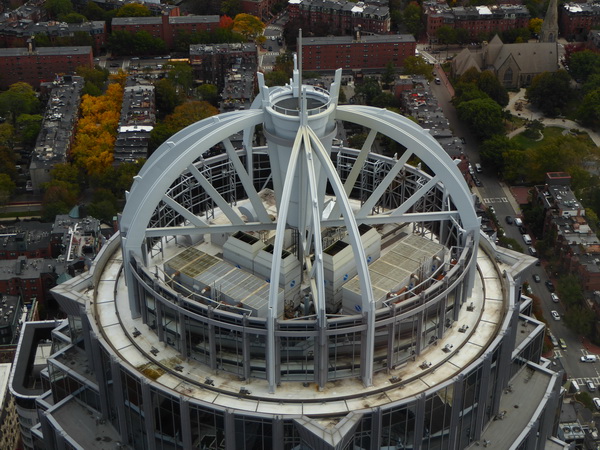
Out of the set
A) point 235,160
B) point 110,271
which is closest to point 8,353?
point 110,271

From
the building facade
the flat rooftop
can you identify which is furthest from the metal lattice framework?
the flat rooftop

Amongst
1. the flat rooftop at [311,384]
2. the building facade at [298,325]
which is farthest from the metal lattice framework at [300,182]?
the flat rooftop at [311,384]

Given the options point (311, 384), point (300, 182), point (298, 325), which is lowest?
point (311, 384)

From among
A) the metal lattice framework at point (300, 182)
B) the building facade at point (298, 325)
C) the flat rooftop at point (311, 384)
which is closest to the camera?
the building facade at point (298, 325)

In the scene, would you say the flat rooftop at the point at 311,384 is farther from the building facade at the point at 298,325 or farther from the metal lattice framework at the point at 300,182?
the metal lattice framework at the point at 300,182

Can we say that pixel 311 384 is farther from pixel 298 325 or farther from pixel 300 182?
pixel 300 182

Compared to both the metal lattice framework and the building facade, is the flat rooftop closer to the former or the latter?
the building facade

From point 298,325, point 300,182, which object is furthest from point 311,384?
point 300,182

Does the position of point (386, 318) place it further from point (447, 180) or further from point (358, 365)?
point (447, 180)
